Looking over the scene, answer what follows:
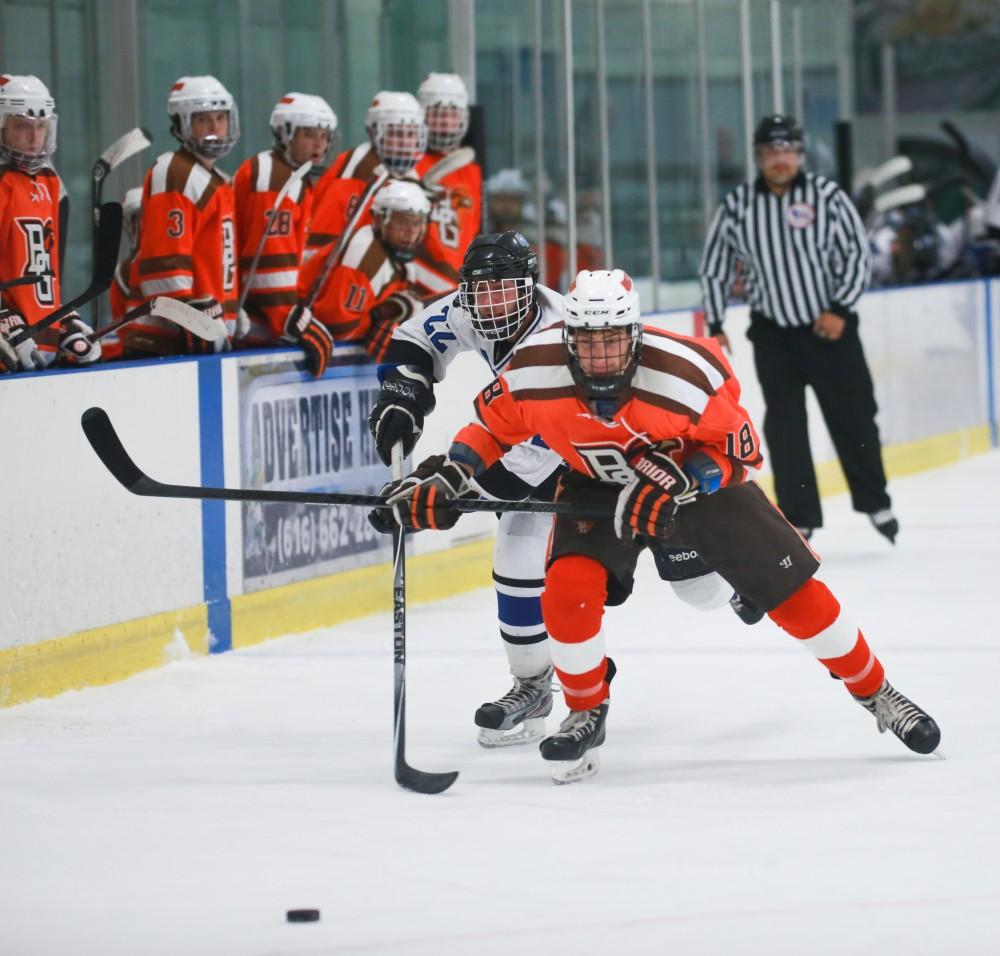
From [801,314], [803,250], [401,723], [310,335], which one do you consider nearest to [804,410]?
[801,314]

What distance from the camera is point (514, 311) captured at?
3951mm

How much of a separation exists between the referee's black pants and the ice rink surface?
1266 millimetres

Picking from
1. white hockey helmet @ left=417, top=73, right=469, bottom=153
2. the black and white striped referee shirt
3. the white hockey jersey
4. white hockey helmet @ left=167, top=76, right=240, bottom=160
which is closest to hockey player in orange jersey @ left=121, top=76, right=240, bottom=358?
white hockey helmet @ left=167, top=76, right=240, bottom=160

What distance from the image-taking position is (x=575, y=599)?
142 inches

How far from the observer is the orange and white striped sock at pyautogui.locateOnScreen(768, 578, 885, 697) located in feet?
12.0

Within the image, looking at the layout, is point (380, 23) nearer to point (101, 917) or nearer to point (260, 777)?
point (260, 777)

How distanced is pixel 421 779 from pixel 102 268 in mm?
1666

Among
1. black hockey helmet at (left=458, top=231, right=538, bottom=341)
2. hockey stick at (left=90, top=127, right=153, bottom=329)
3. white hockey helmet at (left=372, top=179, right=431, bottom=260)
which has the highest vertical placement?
hockey stick at (left=90, top=127, right=153, bottom=329)

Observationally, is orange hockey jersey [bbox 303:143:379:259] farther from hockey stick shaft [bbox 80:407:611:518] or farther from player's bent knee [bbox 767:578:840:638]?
player's bent knee [bbox 767:578:840:638]

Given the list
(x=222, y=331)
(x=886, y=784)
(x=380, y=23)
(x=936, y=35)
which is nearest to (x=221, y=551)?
(x=222, y=331)

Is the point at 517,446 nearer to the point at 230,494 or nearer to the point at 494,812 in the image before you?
the point at 230,494

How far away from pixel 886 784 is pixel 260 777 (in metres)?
1.15

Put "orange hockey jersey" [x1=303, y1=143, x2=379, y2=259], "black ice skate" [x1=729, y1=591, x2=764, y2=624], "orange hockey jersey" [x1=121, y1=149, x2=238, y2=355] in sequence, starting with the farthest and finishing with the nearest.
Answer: "orange hockey jersey" [x1=303, y1=143, x2=379, y2=259] → "orange hockey jersey" [x1=121, y1=149, x2=238, y2=355] → "black ice skate" [x1=729, y1=591, x2=764, y2=624]

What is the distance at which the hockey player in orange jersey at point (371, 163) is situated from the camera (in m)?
5.87
